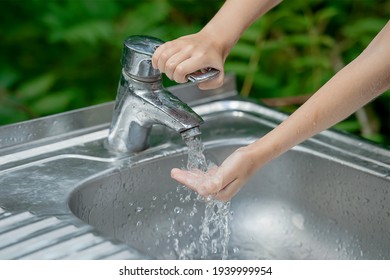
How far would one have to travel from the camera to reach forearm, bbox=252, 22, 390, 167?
77cm

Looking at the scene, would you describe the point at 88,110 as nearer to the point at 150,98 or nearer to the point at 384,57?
the point at 150,98

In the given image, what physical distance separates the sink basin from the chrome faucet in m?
0.04

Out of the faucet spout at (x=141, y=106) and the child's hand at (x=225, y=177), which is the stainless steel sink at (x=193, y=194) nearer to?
the faucet spout at (x=141, y=106)

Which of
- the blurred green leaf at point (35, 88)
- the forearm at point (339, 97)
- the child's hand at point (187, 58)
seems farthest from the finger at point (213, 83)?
the blurred green leaf at point (35, 88)

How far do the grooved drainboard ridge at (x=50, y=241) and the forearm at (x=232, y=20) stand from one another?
282mm

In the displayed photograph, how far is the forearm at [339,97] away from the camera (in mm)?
769

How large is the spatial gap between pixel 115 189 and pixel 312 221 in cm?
28

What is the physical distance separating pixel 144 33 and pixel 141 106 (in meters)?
0.77

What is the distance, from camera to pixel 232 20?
0.95 m

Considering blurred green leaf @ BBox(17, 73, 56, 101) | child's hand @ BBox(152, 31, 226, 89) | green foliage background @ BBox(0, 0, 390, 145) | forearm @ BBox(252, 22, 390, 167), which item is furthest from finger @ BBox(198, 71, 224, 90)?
blurred green leaf @ BBox(17, 73, 56, 101)

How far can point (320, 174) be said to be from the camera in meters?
1.05
